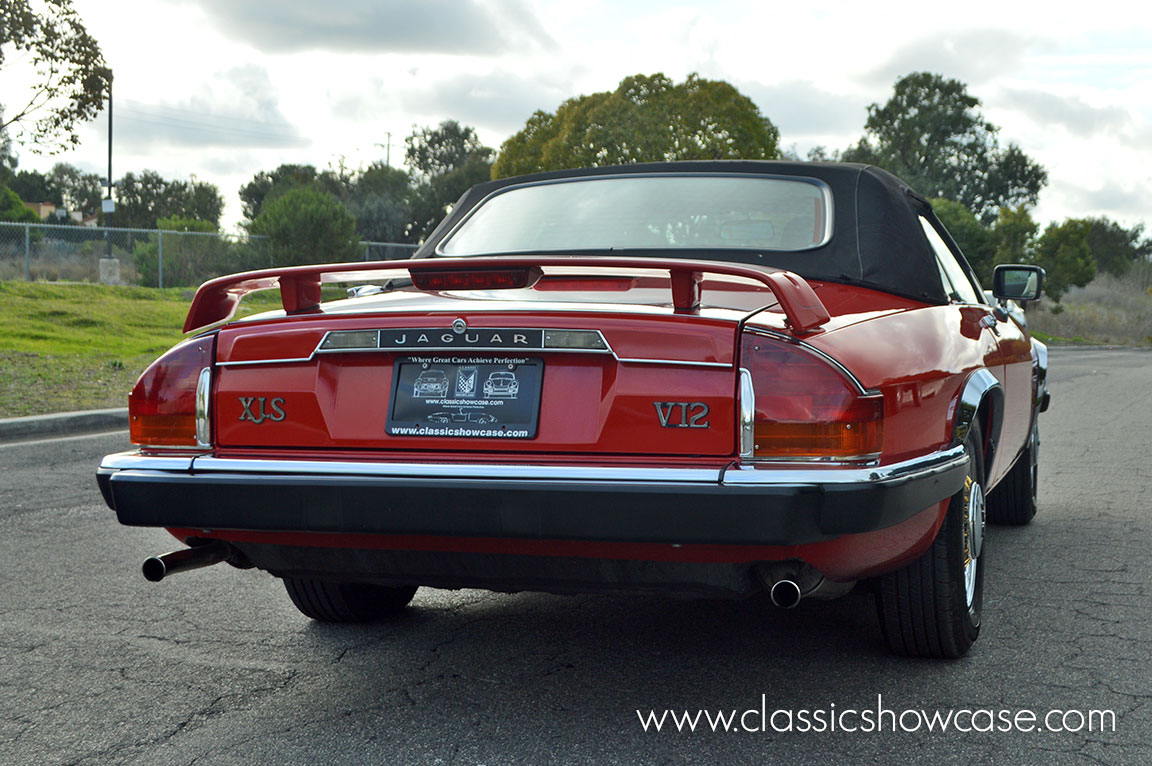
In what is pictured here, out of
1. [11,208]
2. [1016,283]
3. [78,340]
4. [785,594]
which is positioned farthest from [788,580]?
[11,208]

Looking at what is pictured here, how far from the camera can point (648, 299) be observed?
323 cm

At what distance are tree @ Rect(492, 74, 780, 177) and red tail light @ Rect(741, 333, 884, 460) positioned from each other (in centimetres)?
3237

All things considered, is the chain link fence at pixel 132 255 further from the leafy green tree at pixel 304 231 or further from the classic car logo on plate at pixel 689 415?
the classic car logo on plate at pixel 689 415

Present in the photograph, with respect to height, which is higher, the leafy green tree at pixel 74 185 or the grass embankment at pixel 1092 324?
the leafy green tree at pixel 74 185

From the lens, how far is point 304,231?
30.4 metres

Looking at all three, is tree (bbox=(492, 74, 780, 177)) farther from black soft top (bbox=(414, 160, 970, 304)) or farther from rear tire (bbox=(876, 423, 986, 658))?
rear tire (bbox=(876, 423, 986, 658))

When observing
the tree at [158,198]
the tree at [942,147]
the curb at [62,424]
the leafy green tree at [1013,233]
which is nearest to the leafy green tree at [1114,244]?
the tree at [942,147]

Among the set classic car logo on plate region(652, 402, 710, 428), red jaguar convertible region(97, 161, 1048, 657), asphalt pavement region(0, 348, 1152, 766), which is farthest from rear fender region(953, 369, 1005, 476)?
classic car logo on plate region(652, 402, 710, 428)

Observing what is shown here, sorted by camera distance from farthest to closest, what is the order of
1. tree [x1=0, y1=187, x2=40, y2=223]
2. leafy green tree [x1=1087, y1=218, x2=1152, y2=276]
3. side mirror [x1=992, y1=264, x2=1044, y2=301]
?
leafy green tree [x1=1087, y1=218, x2=1152, y2=276] < tree [x1=0, y1=187, x2=40, y2=223] < side mirror [x1=992, y1=264, x2=1044, y2=301]

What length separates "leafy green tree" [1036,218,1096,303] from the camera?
40688mm

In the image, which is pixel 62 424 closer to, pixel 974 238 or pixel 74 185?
pixel 974 238

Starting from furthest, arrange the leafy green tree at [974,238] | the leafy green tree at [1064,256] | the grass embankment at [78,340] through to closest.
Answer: the leafy green tree at [1064,256]
the leafy green tree at [974,238]
the grass embankment at [78,340]

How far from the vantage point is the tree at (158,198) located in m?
69.4

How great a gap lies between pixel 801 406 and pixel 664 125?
33337mm
